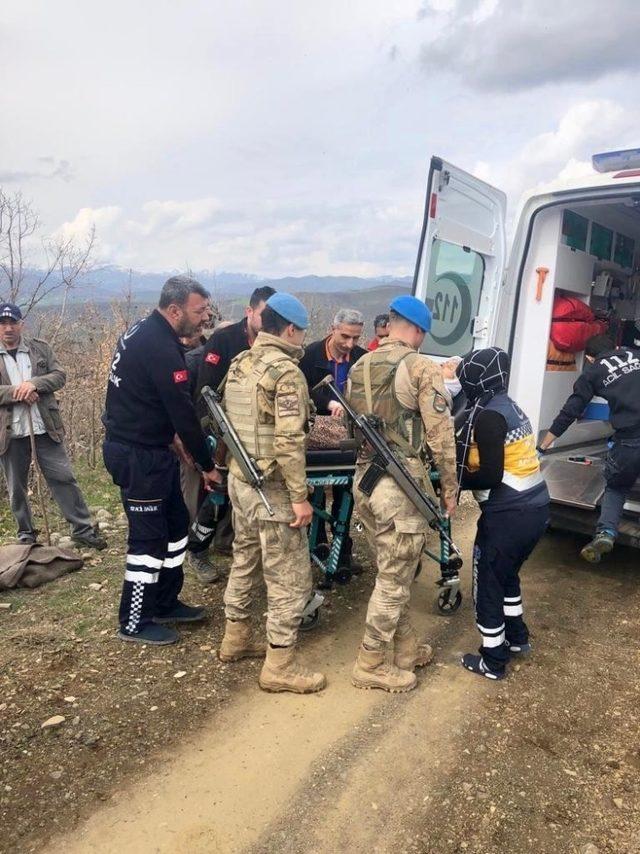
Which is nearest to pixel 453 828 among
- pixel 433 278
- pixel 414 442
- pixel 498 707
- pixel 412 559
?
pixel 498 707

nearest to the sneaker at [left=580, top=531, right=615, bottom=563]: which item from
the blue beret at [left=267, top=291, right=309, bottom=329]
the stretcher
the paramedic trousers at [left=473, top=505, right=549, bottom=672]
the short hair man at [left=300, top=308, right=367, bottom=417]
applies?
the stretcher

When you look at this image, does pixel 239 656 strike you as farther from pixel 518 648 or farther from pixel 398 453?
pixel 518 648

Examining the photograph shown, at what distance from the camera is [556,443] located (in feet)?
16.9

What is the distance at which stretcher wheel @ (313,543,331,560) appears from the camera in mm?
4070

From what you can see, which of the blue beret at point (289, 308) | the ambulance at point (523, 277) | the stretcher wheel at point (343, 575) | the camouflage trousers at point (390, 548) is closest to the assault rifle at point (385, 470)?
the camouflage trousers at point (390, 548)

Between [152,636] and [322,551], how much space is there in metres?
1.24

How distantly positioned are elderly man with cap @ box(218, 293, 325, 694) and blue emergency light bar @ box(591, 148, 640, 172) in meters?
2.57

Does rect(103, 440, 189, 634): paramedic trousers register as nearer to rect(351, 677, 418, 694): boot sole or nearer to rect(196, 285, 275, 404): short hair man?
rect(196, 285, 275, 404): short hair man

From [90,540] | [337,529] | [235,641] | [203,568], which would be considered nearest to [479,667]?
[337,529]

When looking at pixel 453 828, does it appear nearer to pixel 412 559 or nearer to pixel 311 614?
pixel 412 559

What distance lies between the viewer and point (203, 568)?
4.11m

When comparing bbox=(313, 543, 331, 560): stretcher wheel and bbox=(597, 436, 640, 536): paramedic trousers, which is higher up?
bbox=(597, 436, 640, 536): paramedic trousers

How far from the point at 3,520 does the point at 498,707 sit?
4.35 meters

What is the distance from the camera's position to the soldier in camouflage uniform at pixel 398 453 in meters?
2.78
